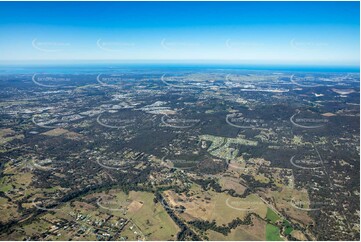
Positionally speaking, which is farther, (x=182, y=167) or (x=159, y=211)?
(x=182, y=167)

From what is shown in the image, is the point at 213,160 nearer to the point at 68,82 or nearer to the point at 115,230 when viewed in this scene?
the point at 115,230

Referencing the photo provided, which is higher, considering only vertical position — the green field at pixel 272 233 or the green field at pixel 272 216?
the green field at pixel 272 233

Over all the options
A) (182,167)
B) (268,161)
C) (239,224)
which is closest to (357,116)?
(268,161)

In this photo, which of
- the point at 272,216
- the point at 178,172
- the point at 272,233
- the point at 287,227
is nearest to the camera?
the point at 272,233

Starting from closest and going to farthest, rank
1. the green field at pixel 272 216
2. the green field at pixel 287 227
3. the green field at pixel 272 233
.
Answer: the green field at pixel 272 233 < the green field at pixel 287 227 < the green field at pixel 272 216

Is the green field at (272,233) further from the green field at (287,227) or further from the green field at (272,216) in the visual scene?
the green field at (272,216)

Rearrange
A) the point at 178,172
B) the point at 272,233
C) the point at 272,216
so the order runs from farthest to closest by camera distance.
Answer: the point at 178,172 < the point at 272,216 < the point at 272,233

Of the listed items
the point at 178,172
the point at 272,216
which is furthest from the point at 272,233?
the point at 178,172

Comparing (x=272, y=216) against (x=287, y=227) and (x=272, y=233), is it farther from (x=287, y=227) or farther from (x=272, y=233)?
(x=272, y=233)
